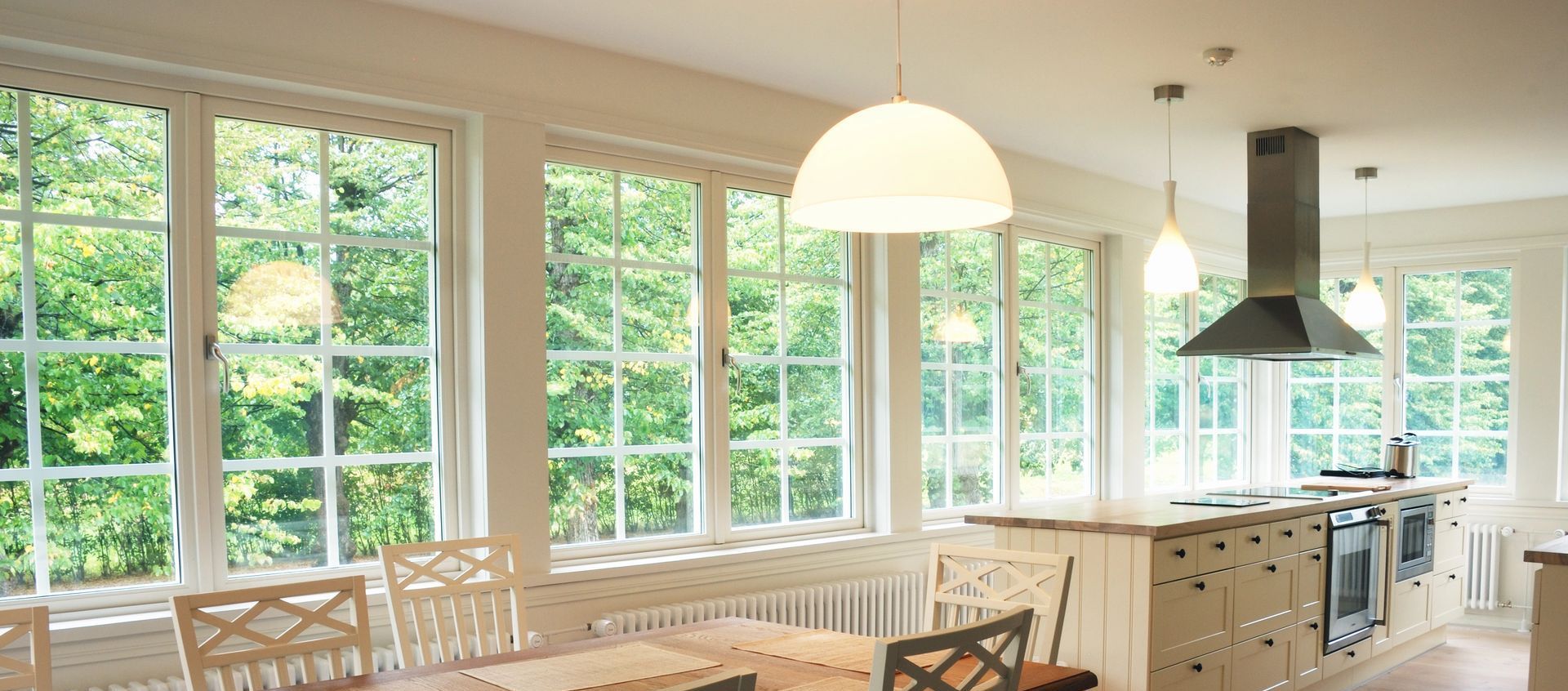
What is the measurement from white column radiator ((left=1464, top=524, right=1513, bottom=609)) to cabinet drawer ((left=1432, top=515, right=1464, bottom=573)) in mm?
719

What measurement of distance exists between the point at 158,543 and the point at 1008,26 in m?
2.87

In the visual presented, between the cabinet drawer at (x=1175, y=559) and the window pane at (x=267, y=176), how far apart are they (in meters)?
2.80

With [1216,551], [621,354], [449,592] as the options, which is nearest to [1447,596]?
[1216,551]

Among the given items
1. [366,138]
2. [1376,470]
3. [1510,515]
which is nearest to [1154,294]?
[1376,470]

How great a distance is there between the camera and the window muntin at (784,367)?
14.0 ft

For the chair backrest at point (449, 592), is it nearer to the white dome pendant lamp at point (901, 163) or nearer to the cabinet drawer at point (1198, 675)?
the white dome pendant lamp at point (901, 163)

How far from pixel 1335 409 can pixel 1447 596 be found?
1.83 meters

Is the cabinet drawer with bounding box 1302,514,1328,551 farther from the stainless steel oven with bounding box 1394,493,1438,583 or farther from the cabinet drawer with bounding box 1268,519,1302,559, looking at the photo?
the stainless steel oven with bounding box 1394,493,1438,583

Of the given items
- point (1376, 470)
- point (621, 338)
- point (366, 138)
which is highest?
point (366, 138)

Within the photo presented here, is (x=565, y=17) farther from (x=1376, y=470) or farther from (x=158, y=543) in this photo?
(x=1376, y=470)

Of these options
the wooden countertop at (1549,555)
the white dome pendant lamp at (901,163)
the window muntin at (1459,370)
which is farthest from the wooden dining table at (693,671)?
the window muntin at (1459,370)

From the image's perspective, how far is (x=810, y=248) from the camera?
4.55 m

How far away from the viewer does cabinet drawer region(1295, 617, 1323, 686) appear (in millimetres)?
4320

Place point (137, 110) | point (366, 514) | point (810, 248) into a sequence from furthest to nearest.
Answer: point (810, 248) → point (366, 514) → point (137, 110)
